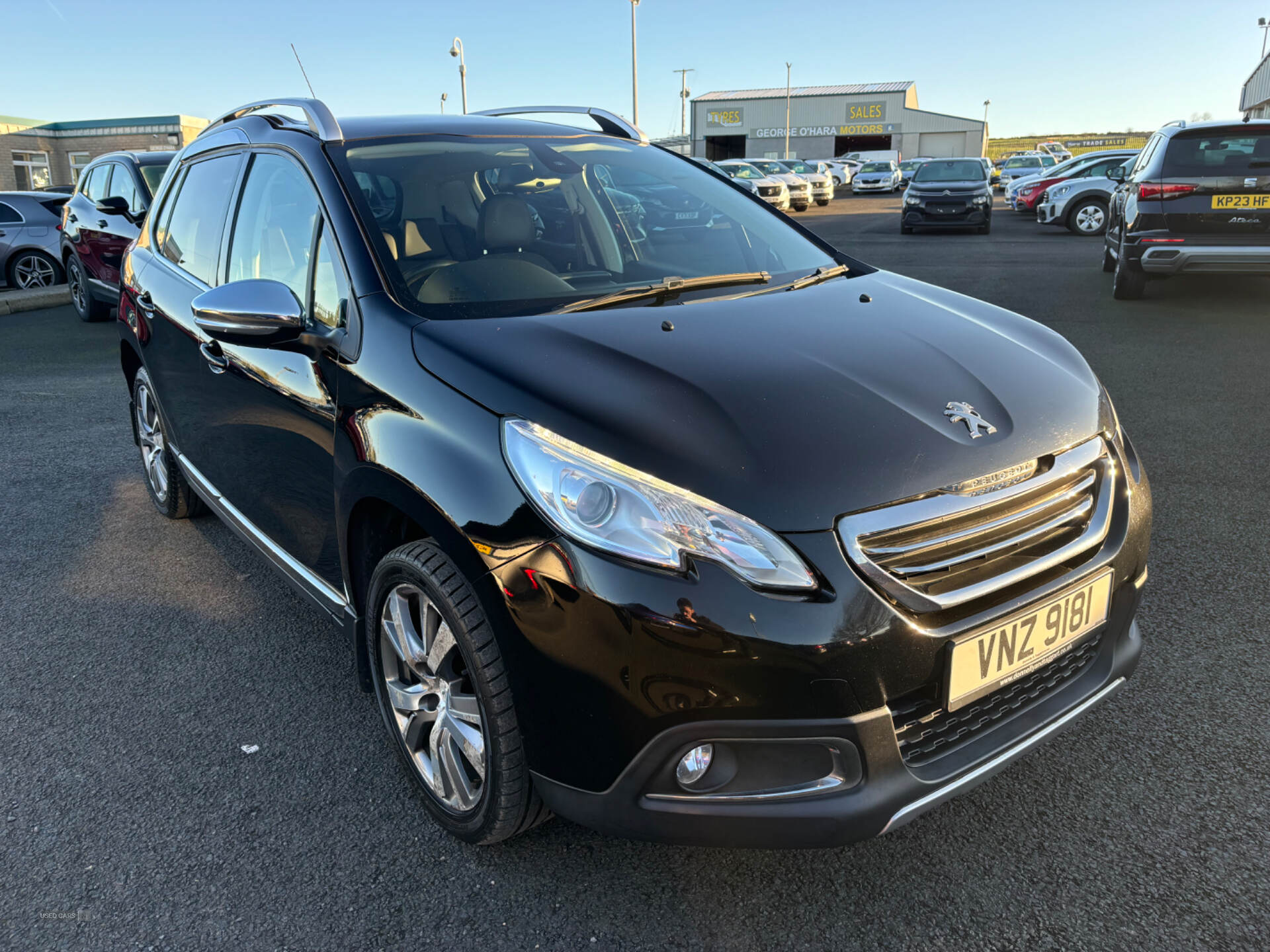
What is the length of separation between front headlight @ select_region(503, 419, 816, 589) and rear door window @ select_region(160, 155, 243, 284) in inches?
82.4

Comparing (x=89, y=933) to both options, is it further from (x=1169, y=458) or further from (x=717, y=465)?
(x=1169, y=458)

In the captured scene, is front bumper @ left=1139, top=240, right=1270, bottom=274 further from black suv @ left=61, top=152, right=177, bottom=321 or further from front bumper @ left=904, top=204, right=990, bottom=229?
front bumper @ left=904, top=204, right=990, bottom=229

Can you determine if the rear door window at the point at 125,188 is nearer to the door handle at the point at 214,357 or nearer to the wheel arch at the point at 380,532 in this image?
the door handle at the point at 214,357

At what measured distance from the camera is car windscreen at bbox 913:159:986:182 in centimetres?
1958

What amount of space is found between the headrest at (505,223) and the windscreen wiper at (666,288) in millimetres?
450

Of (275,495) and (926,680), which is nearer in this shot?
(926,680)

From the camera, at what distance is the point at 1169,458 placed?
15.9 ft

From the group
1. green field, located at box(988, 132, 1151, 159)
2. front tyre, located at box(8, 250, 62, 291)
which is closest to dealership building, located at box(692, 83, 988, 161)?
green field, located at box(988, 132, 1151, 159)

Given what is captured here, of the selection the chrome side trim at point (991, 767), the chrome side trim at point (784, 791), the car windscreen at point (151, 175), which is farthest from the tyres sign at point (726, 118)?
the chrome side trim at point (784, 791)

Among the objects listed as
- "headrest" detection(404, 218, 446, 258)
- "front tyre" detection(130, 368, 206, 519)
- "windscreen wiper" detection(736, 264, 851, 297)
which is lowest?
"front tyre" detection(130, 368, 206, 519)

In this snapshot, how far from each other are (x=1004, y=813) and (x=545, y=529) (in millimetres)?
1346

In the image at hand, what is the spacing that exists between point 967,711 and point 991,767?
13cm

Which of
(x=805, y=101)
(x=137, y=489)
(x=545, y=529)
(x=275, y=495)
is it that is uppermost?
(x=805, y=101)

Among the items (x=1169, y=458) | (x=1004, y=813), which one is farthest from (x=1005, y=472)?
(x=1169, y=458)
